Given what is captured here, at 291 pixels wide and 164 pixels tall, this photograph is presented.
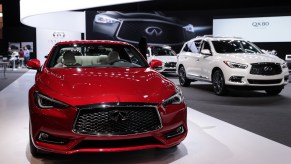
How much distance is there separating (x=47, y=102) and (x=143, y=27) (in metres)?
18.0

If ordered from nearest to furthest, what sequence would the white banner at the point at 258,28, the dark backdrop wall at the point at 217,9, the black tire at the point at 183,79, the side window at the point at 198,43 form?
1. the side window at the point at 198,43
2. the black tire at the point at 183,79
3. the white banner at the point at 258,28
4. the dark backdrop wall at the point at 217,9

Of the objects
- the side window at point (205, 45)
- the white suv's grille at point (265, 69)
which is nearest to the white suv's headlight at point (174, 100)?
the white suv's grille at point (265, 69)

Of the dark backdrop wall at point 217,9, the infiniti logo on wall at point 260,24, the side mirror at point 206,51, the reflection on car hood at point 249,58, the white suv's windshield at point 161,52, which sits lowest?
the white suv's windshield at point 161,52

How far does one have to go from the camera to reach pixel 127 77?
4156mm

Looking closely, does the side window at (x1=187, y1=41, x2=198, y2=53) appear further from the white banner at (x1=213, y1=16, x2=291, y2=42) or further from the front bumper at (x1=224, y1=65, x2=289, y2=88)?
the white banner at (x1=213, y1=16, x2=291, y2=42)

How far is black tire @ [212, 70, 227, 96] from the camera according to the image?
934 cm

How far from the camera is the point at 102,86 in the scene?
3.80m

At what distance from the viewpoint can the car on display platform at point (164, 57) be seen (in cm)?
1574

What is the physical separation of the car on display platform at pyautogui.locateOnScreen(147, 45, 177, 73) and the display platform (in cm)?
990

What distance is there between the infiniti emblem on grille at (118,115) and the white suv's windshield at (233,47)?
682 cm

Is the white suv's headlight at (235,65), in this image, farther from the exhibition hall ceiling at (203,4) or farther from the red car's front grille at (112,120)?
the exhibition hall ceiling at (203,4)

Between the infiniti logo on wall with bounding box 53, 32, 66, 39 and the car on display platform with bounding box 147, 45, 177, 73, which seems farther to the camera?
the infiniti logo on wall with bounding box 53, 32, 66, 39

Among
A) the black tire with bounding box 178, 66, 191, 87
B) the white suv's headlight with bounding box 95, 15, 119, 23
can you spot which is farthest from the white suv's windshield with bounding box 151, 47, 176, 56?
the white suv's headlight with bounding box 95, 15, 119, 23

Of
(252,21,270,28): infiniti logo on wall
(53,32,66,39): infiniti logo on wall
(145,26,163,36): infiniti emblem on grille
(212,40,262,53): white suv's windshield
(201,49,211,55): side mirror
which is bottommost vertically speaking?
(201,49,211,55): side mirror
